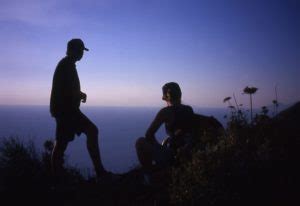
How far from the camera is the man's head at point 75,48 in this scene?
5.61m

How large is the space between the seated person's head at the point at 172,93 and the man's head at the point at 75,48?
1.65m

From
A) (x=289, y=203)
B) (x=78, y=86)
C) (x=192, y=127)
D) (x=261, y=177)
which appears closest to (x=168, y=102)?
(x=192, y=127)

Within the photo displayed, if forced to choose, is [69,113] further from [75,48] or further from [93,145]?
[75,48]

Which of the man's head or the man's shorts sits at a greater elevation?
the man's head

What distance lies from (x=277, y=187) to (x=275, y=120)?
1.61 meters

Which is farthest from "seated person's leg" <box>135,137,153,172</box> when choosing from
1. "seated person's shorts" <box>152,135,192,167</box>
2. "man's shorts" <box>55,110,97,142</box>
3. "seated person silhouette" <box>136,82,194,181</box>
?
"man's shorts" <box>55,110,97,142</box>

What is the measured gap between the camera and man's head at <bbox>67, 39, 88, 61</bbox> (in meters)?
5.61

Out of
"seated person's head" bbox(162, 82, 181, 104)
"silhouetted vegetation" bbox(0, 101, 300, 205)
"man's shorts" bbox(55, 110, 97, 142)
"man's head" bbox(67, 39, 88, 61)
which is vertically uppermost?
"man's head" bbox(67, 39, 88, 61)

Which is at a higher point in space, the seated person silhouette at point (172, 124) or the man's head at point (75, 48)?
the man's head at point (75, 48)

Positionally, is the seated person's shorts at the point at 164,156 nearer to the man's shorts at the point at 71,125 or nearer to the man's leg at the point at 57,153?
the man's shorts at the point at 71,125

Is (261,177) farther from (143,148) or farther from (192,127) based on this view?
(143,148)

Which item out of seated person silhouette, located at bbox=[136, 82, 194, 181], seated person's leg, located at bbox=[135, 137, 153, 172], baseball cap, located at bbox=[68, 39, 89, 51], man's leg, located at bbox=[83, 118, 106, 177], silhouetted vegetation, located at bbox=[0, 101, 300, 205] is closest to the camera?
silhouetted vegetation, located at bbox=[0, 101, 300, 205]

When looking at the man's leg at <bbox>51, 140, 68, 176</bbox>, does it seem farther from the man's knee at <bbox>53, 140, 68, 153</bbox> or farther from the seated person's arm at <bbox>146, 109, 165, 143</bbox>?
the seated person's arm at <bbox>146, 109, 165, 143</bbox>

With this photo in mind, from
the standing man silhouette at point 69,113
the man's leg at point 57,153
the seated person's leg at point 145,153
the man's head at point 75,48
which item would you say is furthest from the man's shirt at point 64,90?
the seated person's leg at point 145,153
